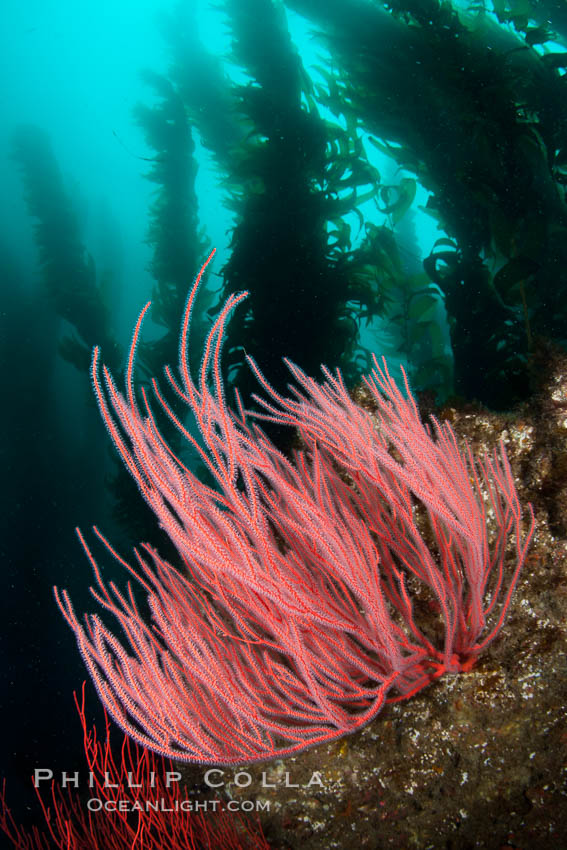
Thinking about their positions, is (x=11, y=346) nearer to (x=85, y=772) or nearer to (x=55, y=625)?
(x=55, y=625)

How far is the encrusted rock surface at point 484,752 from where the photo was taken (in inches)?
54.9

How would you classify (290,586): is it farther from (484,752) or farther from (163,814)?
(163,814)

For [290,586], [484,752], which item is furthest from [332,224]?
[484,752]

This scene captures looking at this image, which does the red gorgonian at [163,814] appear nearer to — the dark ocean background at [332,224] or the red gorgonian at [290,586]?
the red gorgonian at [290,586]

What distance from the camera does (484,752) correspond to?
1.45 metres

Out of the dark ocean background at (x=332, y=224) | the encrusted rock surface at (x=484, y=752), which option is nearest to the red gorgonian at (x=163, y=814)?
the encrusted rock surface at (x=484, y=752)

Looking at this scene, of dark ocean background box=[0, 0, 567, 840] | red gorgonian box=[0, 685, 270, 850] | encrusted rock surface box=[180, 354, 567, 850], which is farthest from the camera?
dark ocean background box=[0, 0, 567, 840]

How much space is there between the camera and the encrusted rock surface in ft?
4.58

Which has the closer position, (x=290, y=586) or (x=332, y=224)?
(x=290, y=586)

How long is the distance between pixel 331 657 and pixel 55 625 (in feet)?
31.8

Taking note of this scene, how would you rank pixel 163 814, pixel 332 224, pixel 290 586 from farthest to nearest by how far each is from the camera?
pixel 332 224
pixel 163 814
pixel 290 586

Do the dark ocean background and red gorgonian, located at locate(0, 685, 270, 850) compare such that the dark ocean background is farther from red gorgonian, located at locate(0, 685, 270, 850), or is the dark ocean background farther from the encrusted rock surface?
red gorgonian, located at locate(0, 685, 270, 850)

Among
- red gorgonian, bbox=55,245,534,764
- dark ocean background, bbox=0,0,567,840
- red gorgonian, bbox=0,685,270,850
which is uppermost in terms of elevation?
dark ocean background, bbox=0,0,567,840

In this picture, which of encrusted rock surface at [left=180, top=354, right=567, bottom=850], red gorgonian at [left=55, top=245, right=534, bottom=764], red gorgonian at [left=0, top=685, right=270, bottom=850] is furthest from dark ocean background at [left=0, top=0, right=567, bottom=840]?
red gorgonian at [left=0, top=685, right=270, bottom=850]
